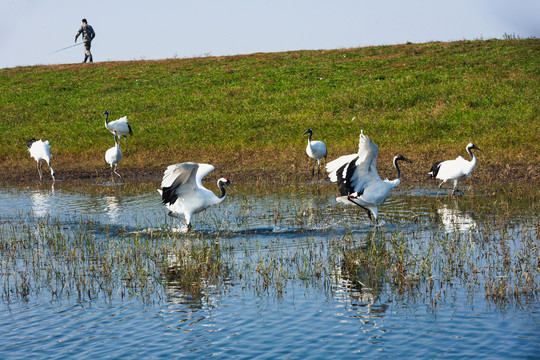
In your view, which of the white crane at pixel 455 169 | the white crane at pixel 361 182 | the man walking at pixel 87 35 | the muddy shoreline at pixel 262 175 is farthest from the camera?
the man walking at pixel 87 35

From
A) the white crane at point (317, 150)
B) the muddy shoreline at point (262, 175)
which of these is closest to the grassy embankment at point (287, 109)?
the muddy shoreline at point (262, 175)

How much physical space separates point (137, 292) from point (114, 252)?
70.7 inches

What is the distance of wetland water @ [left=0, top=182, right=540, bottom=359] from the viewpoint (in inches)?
232

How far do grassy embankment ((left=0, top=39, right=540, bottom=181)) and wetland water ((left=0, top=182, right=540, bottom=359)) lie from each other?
637 centimetres

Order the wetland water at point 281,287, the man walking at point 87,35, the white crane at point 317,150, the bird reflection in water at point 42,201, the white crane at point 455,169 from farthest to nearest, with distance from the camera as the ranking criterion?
the man walking at point 87,35 < the white crane at point 317,150 < the white crane at point 455,169 < the bird reflection in water at point 42,201 < the wetland water at point 281,287

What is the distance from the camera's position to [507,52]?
29062 millimetres

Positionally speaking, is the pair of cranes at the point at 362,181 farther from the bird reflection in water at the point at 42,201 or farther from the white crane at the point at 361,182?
the bird reflection in water at the point at 42,201

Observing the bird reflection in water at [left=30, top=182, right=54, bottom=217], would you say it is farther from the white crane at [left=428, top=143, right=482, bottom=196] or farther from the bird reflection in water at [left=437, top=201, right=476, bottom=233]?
the white crane at [left=428, top=143, right=482, bottom=196]

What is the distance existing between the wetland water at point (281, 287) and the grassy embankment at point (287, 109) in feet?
20.9

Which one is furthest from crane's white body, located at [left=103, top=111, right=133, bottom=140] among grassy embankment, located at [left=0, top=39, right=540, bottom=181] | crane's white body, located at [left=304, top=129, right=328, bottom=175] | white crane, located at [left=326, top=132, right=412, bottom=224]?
white crane, located at [left=326, top=132, right=412, bottom=224]

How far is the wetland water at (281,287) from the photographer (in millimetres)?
5902

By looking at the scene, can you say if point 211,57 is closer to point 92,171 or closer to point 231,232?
point 92,171

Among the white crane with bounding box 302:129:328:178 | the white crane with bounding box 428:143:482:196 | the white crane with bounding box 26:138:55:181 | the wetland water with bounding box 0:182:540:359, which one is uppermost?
the white crane with bounding box 26:138:55:181

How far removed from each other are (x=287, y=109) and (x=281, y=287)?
18708 mm
